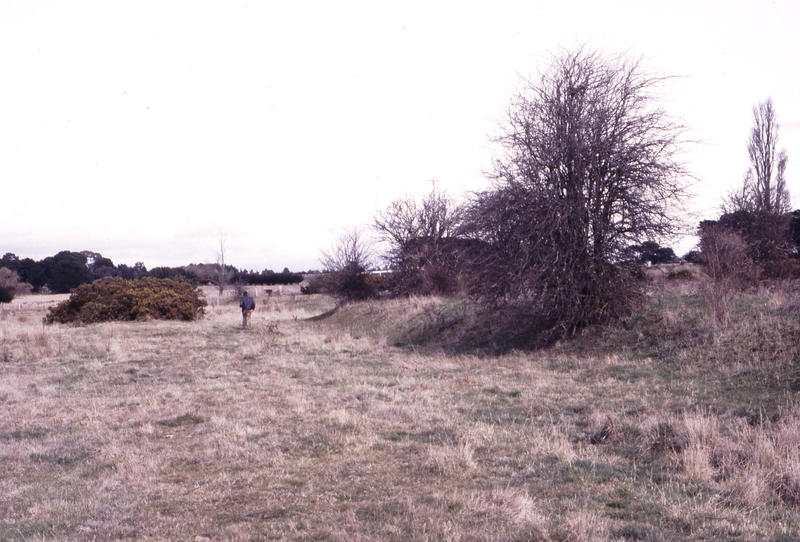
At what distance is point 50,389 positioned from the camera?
1159cm

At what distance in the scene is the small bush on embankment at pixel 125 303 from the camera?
30.1m

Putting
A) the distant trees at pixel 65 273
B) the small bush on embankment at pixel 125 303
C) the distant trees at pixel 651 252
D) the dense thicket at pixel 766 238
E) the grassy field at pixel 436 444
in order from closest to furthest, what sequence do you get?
the grassy field at pixel 436 444 < the distant trees at pixel 651 252 < the dense thicket at pixel 766 238 < the small bush on embankment at pixel 125 303 < the distant trees at pixel 65 273

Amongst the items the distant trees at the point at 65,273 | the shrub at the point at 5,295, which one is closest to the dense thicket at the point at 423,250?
the shrub at the point at 5,295

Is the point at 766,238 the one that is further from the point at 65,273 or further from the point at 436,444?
the point at 65,273

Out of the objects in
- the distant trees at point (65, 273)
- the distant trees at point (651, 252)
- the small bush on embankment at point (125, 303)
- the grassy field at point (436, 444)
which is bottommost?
the grassy field at point (436, 444)

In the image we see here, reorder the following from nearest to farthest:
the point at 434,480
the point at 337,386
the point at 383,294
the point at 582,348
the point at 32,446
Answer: the point at 434,480 < the point at 32,446 < the point at 337,386 < the point at 582,348 < the point at 383,294

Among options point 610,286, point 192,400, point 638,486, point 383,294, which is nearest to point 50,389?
point 192,400

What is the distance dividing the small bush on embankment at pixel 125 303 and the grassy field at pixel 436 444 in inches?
643

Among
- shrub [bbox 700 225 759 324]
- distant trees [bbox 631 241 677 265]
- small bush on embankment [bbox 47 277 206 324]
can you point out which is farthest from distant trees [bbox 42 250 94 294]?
shrub [bbox 700 225 759 324]

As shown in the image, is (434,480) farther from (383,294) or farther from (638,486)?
(383,294)

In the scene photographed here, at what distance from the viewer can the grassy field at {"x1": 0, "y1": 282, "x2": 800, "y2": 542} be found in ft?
15.0

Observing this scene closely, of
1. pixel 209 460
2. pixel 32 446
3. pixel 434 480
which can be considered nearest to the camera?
pixel 434 480

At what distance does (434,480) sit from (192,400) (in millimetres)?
5990

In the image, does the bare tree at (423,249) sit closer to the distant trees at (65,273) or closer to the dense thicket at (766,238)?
the dense thicket at (766,238)
